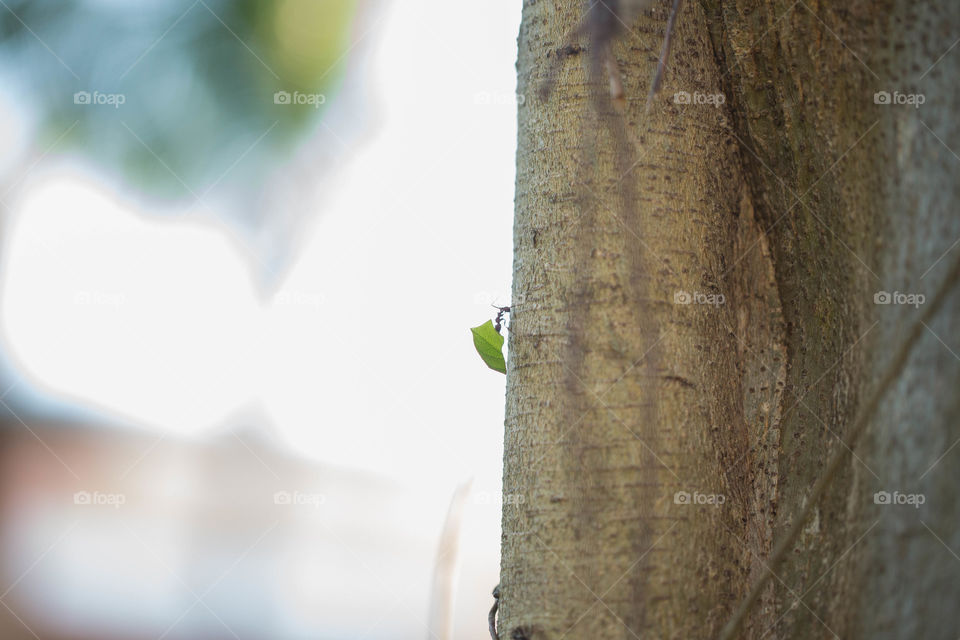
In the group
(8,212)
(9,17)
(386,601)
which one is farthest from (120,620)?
(9,17)

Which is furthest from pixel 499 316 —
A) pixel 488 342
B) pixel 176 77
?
pixel 176 77

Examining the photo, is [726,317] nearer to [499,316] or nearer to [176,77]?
[499,316]

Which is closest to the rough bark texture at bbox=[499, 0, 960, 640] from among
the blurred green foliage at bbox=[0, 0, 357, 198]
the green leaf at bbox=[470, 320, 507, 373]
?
the green leaf at bbox=[470, 320, 507, 373]

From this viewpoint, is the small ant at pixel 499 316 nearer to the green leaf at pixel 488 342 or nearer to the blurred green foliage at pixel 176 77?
the green leaf at pixel 488 342

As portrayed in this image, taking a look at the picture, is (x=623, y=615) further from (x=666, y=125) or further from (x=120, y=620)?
(x=120, y=620)

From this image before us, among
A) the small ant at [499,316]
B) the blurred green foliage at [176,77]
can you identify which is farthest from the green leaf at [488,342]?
the blurred green foliage at [176,77]

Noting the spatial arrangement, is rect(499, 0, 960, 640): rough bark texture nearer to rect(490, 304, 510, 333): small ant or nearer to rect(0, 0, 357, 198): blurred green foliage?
rect(490, 304, 510, 333): small ant
